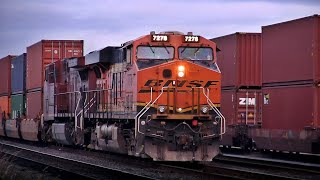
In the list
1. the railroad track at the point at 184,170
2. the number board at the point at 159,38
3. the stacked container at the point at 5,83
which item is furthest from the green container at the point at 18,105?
the number board at the point at 159,38

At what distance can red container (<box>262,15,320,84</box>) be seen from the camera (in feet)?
69.3

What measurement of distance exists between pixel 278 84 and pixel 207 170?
20.5ft

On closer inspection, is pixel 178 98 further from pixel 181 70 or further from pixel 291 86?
pixel 291 86

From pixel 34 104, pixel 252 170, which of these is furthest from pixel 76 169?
pixel 34 104

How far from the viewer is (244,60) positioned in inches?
1020

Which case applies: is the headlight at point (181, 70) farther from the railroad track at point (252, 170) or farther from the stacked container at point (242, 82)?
the stacked container at point (242, 82)

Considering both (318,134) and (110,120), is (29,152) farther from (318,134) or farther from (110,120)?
(318,134)

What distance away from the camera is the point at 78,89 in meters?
26.0

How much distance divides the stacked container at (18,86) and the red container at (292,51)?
1726cm

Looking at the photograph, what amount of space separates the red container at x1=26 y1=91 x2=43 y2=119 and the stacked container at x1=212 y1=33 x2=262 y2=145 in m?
10.2

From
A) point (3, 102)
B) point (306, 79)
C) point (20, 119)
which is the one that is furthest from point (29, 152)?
point (3, 102)

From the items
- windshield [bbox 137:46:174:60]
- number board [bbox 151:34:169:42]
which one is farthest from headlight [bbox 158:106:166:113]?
number board [bbox 151:34:169:42]

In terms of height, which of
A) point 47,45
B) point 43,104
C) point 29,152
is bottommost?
point 29,152

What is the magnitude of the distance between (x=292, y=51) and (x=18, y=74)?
20622mm
